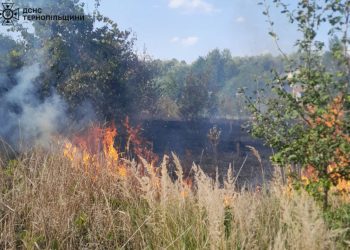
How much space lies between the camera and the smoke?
12.1 m

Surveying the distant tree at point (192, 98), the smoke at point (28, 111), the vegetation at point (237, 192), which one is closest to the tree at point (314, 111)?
the vegetation at point (237, 192)

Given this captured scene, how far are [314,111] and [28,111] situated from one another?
1088 centimetres

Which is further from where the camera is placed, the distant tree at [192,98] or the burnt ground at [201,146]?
the distant tree at [192,98]

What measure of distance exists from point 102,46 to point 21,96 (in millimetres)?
3324

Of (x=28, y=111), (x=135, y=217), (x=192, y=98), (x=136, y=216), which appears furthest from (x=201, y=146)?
(x=136, y=216)

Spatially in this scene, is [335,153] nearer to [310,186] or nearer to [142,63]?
[310,186]

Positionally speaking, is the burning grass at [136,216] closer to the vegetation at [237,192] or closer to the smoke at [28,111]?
the vegetation at [237,192]

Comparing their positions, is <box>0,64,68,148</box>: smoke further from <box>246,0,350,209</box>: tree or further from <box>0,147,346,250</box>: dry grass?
<box>246,0,350,209</box>: tree

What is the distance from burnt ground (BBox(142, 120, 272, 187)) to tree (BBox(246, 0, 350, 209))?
365 inches

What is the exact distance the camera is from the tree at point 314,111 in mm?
3754

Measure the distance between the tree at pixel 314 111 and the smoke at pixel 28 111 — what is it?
8.71 meters

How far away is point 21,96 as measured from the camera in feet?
42.1

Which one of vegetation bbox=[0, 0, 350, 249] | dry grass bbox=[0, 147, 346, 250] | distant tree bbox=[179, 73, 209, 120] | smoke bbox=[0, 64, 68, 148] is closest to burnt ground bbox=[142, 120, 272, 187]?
distant tree bbox=[179, 73, 209, 120]

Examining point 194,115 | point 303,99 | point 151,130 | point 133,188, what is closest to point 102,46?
point 151,130
